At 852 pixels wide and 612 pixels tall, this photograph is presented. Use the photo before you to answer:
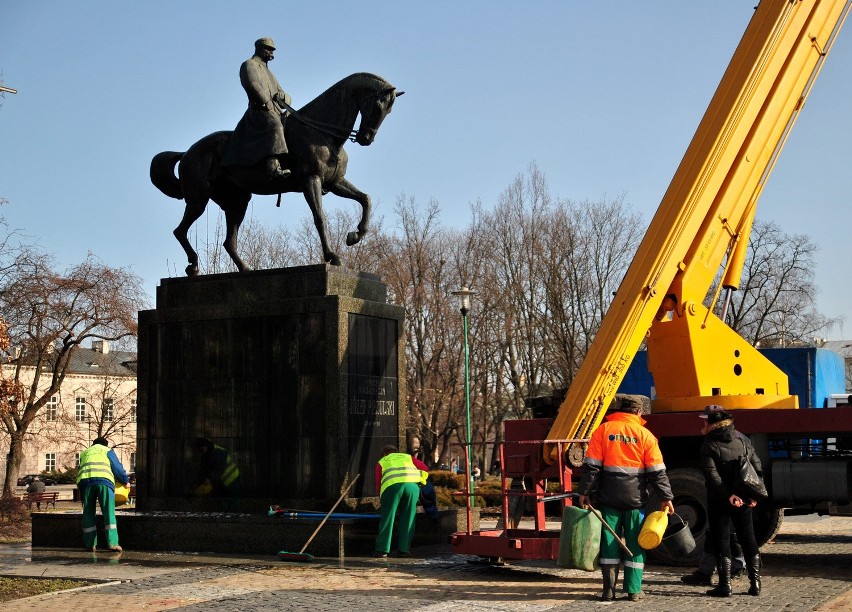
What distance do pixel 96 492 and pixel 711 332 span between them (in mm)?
8058

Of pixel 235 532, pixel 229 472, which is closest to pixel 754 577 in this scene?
pixel 235 532

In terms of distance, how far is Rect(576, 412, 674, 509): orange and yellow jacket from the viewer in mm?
9828

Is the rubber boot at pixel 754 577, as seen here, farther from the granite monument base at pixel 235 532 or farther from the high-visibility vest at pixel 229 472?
the high-visibility vest at pixel 229 472

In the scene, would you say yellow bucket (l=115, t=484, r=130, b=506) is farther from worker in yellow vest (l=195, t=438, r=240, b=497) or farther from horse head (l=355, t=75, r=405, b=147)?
horse head (l=355, t=75, r=405, b=147)

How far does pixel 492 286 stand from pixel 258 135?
33936 millimetres

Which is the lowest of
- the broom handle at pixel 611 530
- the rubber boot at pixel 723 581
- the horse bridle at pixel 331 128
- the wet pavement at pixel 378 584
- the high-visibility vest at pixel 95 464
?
the wet pavement at pixel 378 584

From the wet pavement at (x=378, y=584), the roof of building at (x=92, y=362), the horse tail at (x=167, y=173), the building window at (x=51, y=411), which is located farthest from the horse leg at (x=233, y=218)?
the roof of building at (x=92, y=362)

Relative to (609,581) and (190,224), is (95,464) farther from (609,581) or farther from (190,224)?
(609,581)

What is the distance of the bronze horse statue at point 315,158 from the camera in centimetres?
1515

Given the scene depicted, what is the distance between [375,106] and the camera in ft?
49.4

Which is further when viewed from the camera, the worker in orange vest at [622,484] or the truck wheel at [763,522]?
the truck wheel at [763,522]

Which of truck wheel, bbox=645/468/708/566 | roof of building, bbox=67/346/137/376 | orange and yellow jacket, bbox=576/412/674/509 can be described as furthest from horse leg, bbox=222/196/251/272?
roof of building, bbox=67/346/137/376

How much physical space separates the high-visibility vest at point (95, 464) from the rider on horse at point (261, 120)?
4317mm

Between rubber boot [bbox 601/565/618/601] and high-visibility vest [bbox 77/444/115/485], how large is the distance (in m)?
7.16
